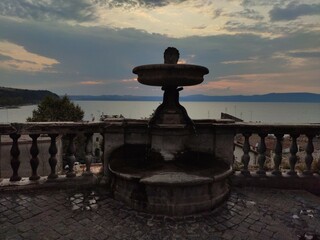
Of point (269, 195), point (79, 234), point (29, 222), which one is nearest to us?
point (79, 234)

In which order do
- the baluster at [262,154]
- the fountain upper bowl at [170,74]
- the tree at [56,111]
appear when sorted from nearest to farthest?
1. the fountain upper bowl at [170,74]
2. the baluster at [262,154]
3. the tree at [56,111]

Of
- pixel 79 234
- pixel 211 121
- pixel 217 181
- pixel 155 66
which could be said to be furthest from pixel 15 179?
pixel 211 121

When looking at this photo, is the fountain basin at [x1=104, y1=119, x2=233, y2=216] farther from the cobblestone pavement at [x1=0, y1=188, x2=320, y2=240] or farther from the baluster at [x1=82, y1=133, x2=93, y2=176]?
the baluster at [x1=82, y1=133, x2=93, y2=176]

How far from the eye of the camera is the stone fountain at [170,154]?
418 cm

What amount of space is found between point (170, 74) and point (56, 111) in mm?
34914

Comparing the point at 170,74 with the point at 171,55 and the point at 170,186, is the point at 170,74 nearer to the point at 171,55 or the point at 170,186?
the point at 171,55

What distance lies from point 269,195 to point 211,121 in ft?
6.20

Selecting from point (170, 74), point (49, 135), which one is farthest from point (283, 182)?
point (49, 135)

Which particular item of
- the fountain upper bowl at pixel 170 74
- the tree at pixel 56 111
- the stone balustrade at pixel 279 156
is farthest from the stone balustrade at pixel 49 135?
the tree at pixel 56 111

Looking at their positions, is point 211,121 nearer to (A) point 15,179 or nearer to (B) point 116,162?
(B) point 116,162

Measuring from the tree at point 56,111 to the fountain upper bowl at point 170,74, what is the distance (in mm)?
33170

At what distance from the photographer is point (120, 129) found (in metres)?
5.44

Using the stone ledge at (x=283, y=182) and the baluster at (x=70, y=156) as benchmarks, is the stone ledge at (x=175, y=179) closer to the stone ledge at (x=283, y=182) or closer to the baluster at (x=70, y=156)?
the stone ledge at (x=283, y=182)

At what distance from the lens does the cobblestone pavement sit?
3.60 m
